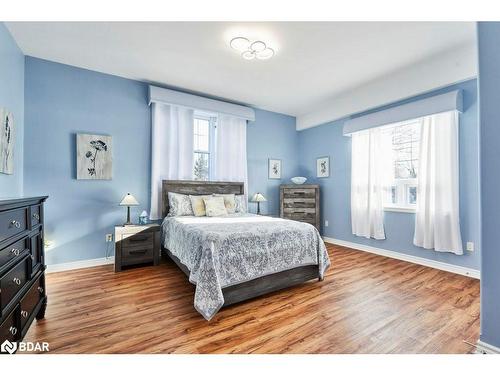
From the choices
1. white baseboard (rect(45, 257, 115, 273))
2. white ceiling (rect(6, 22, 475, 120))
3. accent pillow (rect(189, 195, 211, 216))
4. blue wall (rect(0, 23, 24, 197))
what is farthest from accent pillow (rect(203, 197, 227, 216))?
blue wall (rect(0, 23, 24, 197))

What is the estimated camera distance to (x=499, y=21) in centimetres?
147

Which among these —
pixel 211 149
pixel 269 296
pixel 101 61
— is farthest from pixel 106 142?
pixel 269 296

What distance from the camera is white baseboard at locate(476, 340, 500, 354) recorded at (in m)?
1.44

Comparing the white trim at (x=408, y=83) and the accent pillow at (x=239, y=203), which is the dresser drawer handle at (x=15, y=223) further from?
the white trim at (x=408, y=83)

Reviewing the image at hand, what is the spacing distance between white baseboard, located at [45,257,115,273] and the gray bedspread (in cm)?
130

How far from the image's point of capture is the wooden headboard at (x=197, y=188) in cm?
370

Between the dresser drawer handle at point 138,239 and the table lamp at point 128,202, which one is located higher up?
the table lamp at point 128,202

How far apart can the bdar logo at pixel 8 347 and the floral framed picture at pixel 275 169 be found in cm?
426

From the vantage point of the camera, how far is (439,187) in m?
3.12

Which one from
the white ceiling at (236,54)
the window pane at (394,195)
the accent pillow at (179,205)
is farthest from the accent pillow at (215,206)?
the window pane at (394,195)

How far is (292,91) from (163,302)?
3637 millimetres

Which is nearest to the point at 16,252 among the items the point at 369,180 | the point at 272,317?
the point at 272,317

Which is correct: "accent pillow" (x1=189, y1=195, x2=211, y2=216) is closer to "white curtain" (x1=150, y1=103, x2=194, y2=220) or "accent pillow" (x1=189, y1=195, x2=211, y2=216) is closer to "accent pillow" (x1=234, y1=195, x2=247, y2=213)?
"white curtain" (x1=150, y1=103, x2=194, y2=220)
